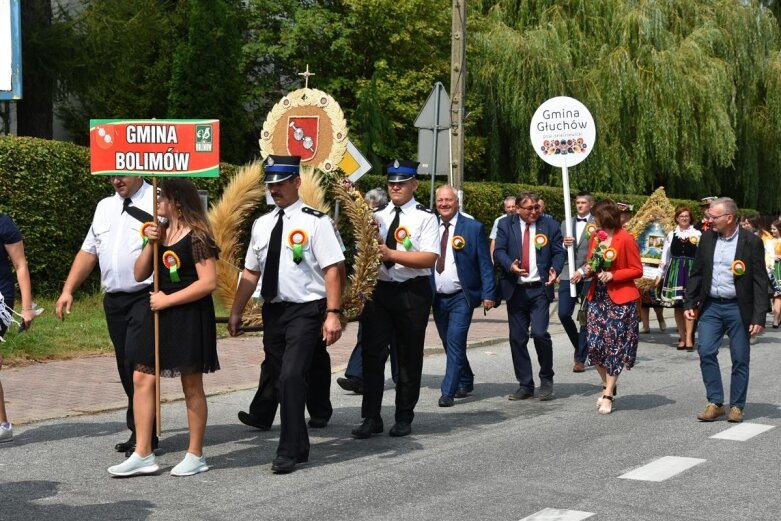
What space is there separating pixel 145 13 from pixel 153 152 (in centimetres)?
1689

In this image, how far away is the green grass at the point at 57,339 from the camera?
39.6 feet

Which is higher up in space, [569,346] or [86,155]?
[86,155]

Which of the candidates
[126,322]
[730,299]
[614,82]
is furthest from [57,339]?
[614,82]

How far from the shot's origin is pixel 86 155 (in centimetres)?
1597

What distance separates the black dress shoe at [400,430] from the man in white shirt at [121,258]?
68.4 inches

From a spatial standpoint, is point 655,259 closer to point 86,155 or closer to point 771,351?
point 771,351

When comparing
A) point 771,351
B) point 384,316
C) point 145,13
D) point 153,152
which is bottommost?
point 771,351

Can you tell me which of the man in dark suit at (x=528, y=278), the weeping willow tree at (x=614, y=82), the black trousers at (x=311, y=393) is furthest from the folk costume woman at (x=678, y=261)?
the weeping willow tree at (x=614, y=82)

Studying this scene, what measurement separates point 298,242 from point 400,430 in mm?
1919

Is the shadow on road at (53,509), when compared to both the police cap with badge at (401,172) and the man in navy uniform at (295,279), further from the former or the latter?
the police cap with badge at (401,172)

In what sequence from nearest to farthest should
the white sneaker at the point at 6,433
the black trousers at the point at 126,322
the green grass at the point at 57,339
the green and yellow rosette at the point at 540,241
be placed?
1. the black trousers at the point at 126,322
2. the white sneaker at the point at 6,433
3. the green and yellow rosette at the point at 540,241
4. the green grass at the point at 57,339

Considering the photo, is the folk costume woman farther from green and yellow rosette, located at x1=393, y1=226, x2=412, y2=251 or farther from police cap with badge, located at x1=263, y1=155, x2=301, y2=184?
police cap with badge, located at x1=263, y1=155, x2=301, y2=184

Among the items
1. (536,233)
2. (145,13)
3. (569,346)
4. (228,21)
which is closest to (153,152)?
(536,233)

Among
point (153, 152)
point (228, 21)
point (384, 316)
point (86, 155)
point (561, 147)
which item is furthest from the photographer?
point (228, 21)
